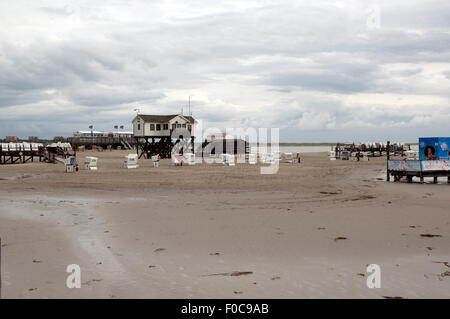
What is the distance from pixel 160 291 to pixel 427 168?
1941 cm

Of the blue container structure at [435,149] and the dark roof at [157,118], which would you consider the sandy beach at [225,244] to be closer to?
the blue container structure at [435,149]

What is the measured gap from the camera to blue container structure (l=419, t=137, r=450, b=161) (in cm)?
2253

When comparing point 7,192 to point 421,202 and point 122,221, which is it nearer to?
point 122,221

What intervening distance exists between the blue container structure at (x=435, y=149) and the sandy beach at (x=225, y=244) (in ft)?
20.2

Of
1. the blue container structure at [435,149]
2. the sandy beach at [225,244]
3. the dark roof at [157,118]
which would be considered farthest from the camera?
the dark roof at [157,118]

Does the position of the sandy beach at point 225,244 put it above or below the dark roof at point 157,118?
below

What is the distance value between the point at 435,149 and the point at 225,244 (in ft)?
58.6

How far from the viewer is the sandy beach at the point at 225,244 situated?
21.5ft

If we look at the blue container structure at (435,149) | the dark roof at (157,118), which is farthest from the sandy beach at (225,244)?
the dark roof at (157,118)

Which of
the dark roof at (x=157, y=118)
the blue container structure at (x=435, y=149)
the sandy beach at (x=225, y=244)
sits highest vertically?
the dark roof at (x=157, y=118)

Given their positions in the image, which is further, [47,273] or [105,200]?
[105,200]
